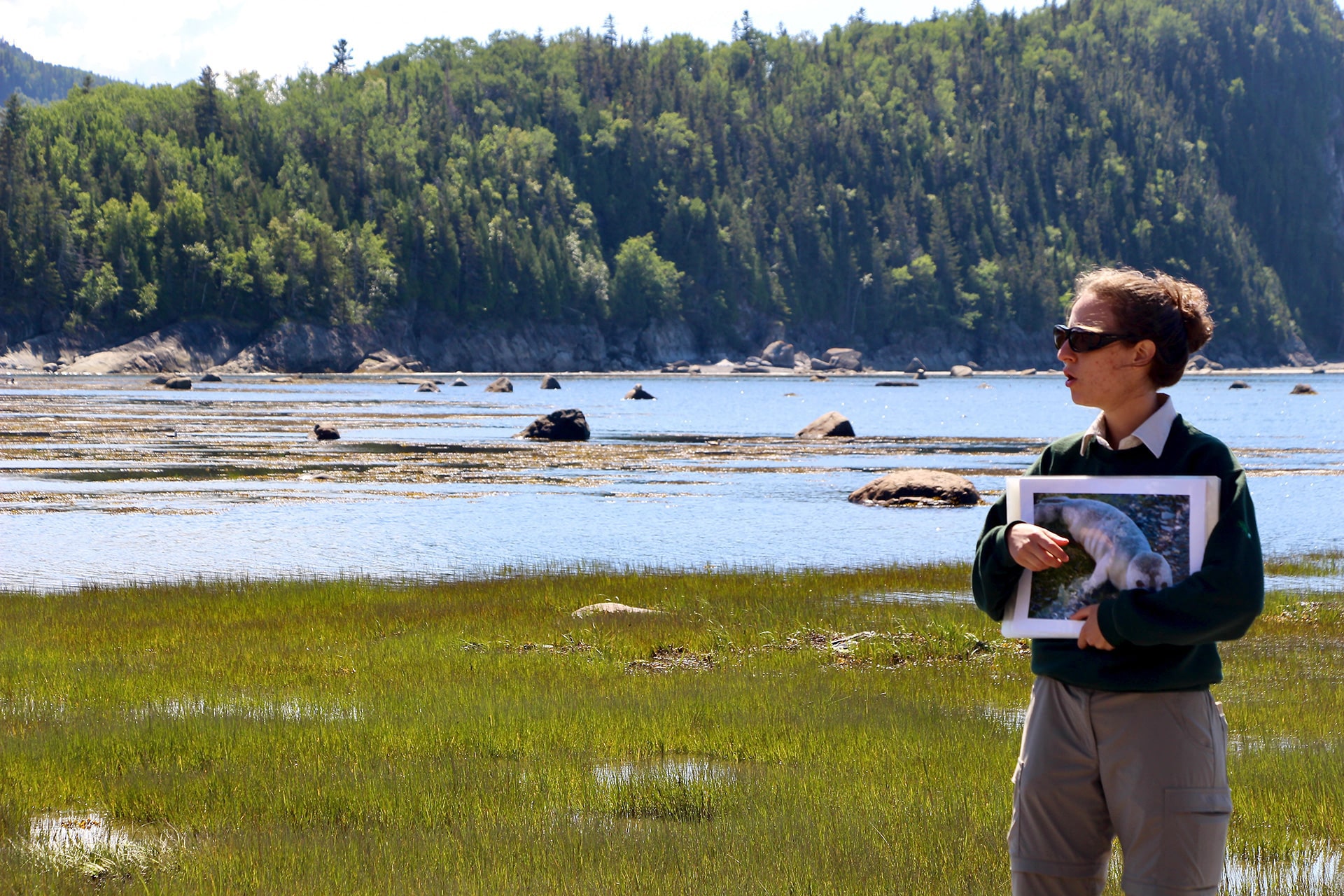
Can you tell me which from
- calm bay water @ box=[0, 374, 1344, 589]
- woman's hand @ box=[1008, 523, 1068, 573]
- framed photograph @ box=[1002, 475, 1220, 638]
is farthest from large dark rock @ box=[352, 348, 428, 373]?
woman's hand @ box=[1008, 523, 1068, 573]

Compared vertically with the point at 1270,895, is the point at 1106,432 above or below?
above

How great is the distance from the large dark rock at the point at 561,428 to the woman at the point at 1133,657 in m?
56.6

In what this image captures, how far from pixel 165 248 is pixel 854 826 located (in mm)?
178360

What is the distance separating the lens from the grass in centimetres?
823

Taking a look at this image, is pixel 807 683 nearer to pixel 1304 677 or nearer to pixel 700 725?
pixel 700 725

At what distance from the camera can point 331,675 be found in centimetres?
1455

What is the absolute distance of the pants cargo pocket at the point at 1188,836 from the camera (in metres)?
4.82

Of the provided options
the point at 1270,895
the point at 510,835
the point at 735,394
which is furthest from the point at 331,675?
the point at 735,394

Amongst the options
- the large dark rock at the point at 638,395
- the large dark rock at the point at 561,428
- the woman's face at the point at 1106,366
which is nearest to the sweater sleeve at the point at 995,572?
the woman's face at the point at 1106,366

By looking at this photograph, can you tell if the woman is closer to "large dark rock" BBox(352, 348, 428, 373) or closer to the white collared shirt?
the white collared shirt

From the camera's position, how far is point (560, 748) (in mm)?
11328

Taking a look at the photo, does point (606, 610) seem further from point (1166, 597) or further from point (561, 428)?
point (561, 428)

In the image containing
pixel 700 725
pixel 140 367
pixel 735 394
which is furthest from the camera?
pixel 140 367

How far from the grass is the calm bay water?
316 inches
